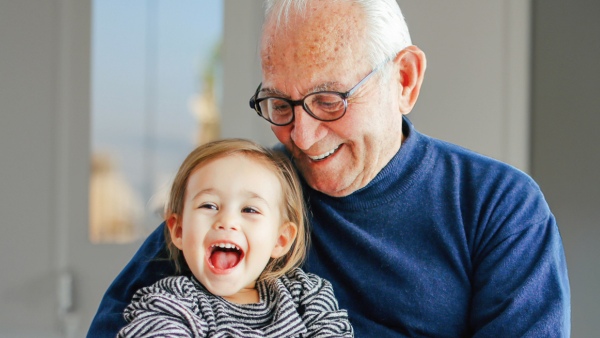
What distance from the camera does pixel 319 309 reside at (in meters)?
1.52

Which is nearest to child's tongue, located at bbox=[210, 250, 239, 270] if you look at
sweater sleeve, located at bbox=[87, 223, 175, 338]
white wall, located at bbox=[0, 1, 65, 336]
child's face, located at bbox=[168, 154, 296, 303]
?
child's face, located at bbox=[168, 154, 296, 303]

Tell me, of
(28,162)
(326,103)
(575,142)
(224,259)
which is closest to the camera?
(224,259)

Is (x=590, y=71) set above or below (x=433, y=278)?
above

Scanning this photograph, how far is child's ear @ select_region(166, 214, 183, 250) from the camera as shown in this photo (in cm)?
157

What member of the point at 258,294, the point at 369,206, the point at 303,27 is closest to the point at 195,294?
the point at 258,294

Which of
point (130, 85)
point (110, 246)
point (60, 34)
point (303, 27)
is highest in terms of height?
point (303, 27)

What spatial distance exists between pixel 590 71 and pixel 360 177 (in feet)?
5.80

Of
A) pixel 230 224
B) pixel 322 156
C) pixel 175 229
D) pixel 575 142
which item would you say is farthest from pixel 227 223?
pixel 575 142

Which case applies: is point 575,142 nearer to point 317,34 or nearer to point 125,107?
point 317,34

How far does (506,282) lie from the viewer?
154 cm

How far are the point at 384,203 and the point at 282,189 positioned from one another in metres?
0.24

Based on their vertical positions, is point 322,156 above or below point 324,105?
below

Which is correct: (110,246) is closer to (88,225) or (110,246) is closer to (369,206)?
(88,225)

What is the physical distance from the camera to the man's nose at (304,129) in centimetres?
160
